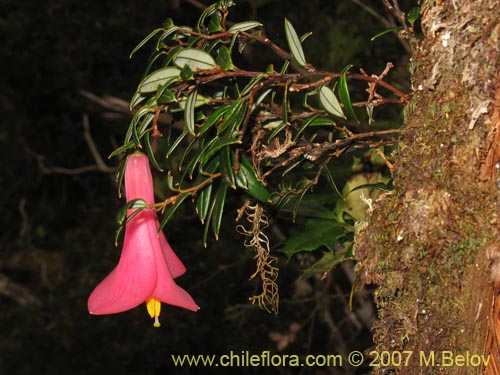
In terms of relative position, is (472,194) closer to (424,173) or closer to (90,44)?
(424,173)

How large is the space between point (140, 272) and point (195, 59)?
0.25 metres

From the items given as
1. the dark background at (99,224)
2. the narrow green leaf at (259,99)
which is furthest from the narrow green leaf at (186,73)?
the dark background at (99,224)

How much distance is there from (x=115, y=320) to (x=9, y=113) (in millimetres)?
1158

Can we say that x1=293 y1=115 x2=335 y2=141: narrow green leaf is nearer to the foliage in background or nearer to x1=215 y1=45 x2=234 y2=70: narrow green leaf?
the foliage in background

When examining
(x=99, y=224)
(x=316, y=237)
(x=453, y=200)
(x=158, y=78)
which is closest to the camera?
(x=453, y=200)

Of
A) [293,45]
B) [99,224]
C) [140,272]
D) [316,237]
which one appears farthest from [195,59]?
[99,224]

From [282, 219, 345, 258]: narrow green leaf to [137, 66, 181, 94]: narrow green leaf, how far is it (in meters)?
0.41

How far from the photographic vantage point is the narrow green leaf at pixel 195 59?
0.94 m

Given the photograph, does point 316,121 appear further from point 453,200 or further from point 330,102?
point 453,200

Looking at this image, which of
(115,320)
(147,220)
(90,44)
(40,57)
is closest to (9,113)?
(40,57)

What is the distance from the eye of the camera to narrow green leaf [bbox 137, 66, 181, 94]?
939 mm

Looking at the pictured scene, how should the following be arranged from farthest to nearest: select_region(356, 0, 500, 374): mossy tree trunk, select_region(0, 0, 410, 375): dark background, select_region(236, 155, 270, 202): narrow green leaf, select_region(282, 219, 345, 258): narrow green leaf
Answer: select_region(0, 0, 410, 375): dark background
select_region(282, 219, 345, 258): narrow green leaf
select_region(236, 155, 270, 202): narrow green leaf
select_region(356, 0, 500, 374): mossy tree trunk

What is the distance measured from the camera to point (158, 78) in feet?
3.10

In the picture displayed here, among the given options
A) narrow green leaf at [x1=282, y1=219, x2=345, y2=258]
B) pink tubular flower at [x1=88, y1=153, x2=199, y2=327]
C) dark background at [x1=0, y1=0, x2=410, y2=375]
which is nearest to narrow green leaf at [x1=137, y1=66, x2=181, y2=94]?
pink tubular flower at [x1=88, y1=153, x2=199, y2=327]
